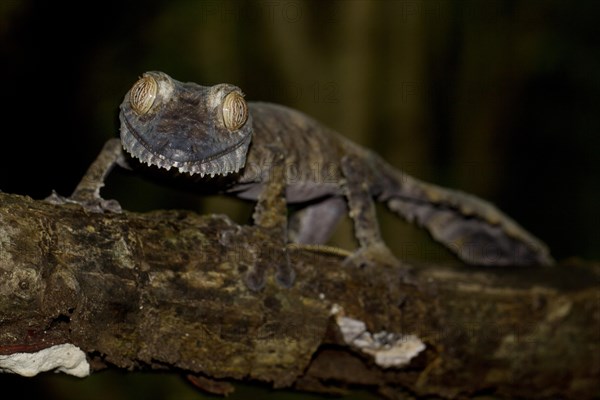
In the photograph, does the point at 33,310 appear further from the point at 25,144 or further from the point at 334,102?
the point at 334,102

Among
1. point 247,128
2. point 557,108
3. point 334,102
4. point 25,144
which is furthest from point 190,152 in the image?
point 557,108

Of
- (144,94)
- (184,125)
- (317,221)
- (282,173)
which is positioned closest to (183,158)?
(184,125)

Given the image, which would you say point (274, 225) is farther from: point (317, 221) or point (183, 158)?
point (317, 221)

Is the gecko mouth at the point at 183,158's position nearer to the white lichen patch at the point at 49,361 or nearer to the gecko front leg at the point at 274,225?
the gecko front leg at the point at 274,225

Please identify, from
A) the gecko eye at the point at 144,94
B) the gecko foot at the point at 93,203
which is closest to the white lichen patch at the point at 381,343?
the gecko foot at the point at 93,203

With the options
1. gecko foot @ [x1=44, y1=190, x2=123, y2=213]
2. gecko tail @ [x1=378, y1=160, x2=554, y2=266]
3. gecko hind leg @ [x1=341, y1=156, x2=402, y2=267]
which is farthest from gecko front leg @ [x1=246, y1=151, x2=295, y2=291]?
gecko tail @ [x1=378, y1=160, x2=554, y2=266]
